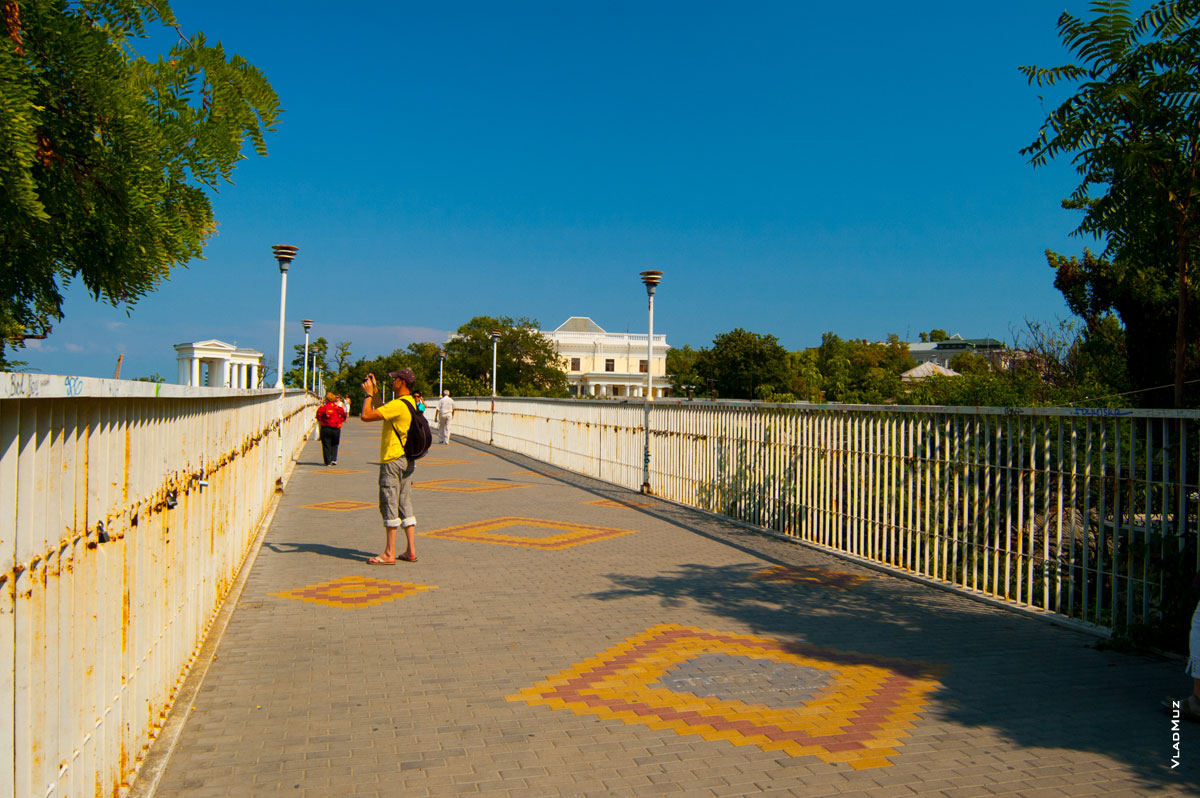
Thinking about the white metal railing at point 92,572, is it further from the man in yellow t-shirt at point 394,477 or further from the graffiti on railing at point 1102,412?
the graffiti on railing at point 1102,412

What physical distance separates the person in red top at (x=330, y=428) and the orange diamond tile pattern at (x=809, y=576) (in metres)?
14.3

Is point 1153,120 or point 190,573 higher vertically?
point 1153,120

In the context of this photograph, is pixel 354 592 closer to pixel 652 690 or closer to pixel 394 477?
pixel 394 477

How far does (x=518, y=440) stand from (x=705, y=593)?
65.3 feet

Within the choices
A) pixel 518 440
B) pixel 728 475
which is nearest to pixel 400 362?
pixel 518 440

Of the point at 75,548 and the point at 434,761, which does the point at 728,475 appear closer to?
the point at 434,761

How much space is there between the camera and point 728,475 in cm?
1296

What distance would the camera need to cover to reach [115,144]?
576cm

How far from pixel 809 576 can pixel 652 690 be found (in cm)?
394

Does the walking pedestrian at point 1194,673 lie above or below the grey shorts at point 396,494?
below

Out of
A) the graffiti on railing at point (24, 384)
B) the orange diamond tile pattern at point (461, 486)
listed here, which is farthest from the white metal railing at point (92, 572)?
the orange diamond tile pattern at point (461, 486)

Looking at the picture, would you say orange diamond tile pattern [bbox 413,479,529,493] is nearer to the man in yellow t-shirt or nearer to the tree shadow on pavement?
the tree shadow on pavement

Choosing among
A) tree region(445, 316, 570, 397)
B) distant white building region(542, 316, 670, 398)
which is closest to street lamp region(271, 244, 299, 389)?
tree region(445, 316, 570, 397)

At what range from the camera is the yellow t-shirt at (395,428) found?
360 inches
